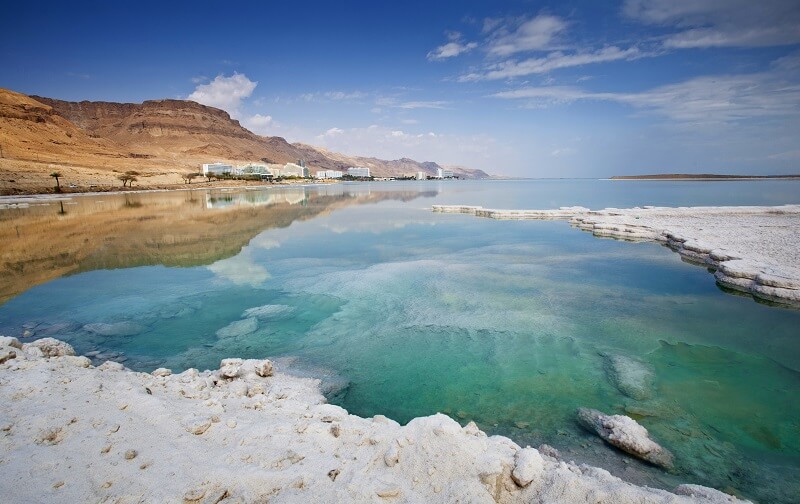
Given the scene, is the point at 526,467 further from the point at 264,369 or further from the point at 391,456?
the point at 264,369

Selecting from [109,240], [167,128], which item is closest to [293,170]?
[167,128]

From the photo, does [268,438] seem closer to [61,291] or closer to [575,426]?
[575,426]

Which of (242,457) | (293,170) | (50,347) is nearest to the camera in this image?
(242,457)

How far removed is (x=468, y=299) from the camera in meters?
9.66

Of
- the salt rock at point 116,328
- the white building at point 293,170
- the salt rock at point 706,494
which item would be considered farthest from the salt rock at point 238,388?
the white building at point 293,170

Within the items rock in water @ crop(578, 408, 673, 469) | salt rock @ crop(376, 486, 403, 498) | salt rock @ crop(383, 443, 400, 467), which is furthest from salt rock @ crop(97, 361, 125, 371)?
rock in water @ crop(578, 408, 673, 469)

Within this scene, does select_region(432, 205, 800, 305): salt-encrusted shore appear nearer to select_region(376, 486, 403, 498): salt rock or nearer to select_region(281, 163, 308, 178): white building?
select_region(376, 486, 403, 498): salt rock

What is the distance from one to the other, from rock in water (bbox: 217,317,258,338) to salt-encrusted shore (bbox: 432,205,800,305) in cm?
1300

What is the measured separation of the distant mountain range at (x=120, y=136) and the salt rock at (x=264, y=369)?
216ft

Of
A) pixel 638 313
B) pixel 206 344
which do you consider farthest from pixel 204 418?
pixel 638 313

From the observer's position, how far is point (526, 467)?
3.27 m

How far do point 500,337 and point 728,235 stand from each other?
53.9ft

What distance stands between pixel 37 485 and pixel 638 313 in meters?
10.4

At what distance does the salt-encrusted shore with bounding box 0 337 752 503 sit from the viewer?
297 centimetres
